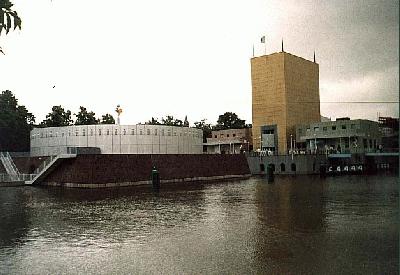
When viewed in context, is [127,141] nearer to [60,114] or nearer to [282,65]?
[60,114]

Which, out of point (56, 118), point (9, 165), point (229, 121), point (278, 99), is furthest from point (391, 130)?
point (229, 121)

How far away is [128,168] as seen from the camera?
46.7 m

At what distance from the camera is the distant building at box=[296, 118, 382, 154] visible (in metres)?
78.4

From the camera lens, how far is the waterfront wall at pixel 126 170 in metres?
43.8

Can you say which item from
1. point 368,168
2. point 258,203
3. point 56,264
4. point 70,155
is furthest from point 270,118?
point 56,264

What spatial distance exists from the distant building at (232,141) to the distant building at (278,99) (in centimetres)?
1026

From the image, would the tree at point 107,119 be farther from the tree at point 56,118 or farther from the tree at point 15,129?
the tree at point 15,129

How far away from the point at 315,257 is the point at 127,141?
45.7 meters

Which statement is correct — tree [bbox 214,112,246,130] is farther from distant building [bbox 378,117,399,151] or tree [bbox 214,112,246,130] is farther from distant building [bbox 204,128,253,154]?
distant building [bbox 378,117,399,151]

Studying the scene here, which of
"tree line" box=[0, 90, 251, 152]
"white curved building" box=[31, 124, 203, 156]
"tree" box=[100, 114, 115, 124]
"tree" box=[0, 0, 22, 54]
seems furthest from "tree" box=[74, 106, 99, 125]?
"tree" box=[0, 0, 22, 54]

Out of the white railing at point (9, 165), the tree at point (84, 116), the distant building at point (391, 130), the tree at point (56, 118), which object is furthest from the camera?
the tree at point (84, 116)

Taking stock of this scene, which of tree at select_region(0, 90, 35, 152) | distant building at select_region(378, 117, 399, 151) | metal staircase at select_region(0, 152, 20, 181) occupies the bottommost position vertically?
metal staircase at select_region(0, 152, 20, 181)

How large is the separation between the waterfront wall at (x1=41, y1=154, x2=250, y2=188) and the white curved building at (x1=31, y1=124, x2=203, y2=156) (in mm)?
5003

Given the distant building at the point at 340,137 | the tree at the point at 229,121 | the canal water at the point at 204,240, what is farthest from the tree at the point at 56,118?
the canal water at the point at 204,240
